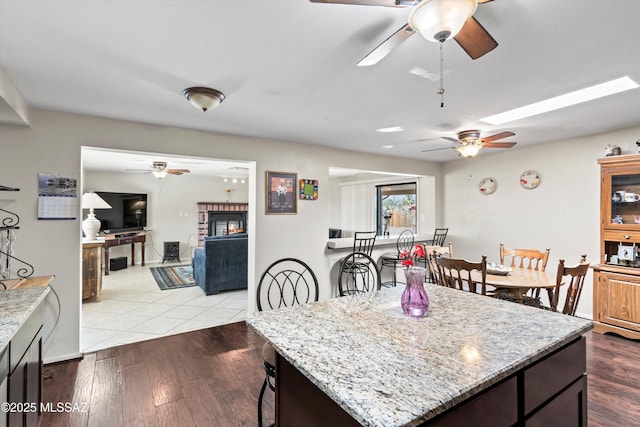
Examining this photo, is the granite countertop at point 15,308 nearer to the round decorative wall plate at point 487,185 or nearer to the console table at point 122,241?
the console table at point 122,241

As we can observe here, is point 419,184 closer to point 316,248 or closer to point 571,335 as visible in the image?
point 316,248

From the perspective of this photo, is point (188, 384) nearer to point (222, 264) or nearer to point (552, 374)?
point (552, 374)

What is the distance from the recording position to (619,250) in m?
3.34

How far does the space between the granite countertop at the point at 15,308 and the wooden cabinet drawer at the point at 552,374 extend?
190 centimetres

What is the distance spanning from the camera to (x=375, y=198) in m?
7.20

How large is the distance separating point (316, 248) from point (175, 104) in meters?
2.49

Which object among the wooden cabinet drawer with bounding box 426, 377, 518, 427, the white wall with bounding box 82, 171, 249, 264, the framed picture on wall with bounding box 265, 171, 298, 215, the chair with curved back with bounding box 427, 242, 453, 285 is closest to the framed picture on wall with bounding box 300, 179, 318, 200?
the framed picture on wall with bounding box 265, 171, 298, 215

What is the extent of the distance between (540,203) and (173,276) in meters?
6.52

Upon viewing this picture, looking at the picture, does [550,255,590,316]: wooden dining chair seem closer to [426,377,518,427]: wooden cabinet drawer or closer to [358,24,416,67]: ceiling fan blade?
[426,377,518,427]: wooden cabinet drawer

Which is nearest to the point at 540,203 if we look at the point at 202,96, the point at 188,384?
the point at 202,96

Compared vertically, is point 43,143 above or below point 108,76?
below

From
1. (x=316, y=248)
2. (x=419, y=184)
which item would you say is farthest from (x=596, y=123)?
(x=316, y=248)

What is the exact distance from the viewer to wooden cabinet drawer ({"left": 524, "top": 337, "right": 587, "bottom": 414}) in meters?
1.09

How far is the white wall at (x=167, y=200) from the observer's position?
727cm
